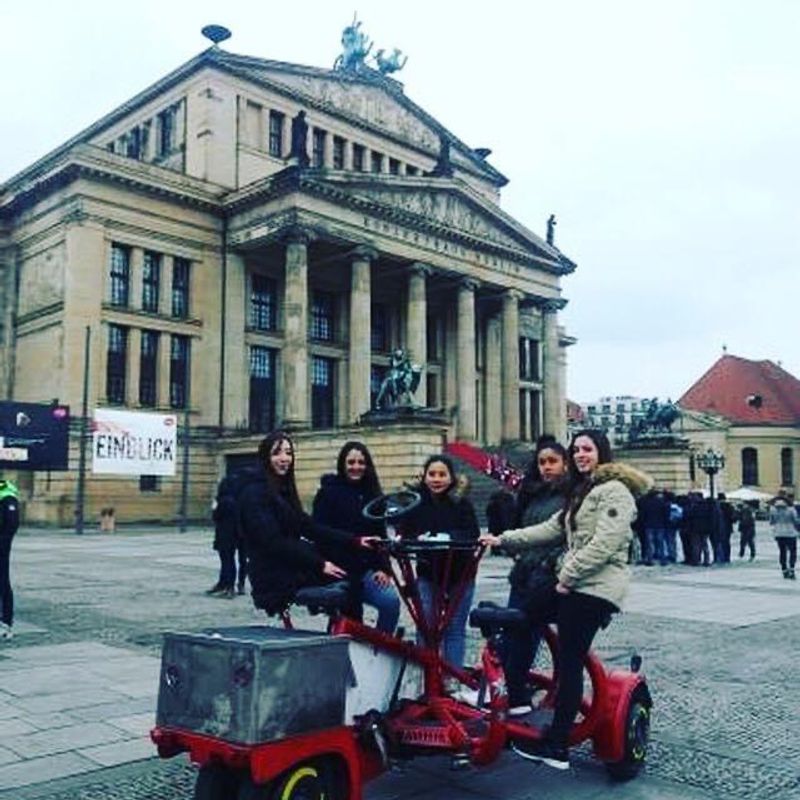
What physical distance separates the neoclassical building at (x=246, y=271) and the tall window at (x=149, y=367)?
0.27 feet

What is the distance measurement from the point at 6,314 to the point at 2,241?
3.61 metres

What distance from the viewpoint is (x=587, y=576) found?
523cm

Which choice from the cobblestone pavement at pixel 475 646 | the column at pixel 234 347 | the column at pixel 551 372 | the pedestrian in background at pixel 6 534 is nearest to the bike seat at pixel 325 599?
the cobblestone pavement at pixel 475 646

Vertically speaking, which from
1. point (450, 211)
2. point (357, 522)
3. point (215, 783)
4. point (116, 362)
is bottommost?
point (215, 783)

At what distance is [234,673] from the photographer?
163 inches

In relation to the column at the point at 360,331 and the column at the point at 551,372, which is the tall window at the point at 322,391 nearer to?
the column at the point at 360,331

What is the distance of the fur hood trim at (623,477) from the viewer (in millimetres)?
5395

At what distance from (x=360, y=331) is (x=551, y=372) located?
15.3 meters

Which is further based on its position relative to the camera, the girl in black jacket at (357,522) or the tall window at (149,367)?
the tall window at (149,367)

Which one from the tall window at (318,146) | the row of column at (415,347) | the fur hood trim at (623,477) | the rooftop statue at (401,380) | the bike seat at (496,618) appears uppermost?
the tall window at (318,146)

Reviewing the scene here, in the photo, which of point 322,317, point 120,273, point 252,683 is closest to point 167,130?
point 120,273

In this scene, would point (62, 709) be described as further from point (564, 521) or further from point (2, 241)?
point (2, 241)

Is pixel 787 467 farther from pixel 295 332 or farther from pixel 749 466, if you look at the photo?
pixel 295 332

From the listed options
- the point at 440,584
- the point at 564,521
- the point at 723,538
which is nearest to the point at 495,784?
the point at 440,584
